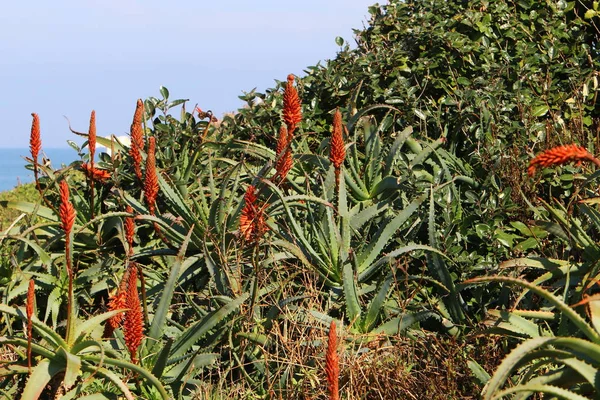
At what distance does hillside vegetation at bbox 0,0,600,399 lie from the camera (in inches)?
163

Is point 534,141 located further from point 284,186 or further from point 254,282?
point 254,282

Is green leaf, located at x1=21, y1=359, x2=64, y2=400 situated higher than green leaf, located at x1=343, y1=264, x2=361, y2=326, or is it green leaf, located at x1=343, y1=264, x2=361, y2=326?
green leaf, located at x1=343, y1=264, x2=361, y2=326

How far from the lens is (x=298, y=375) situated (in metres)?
4.46

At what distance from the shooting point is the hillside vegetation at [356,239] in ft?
13.6

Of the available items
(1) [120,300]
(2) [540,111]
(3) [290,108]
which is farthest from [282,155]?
(2) [540,111]

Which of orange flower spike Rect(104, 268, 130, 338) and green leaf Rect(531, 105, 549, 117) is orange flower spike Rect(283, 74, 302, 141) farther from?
green leaf Rect(531, 105, 549, 117)

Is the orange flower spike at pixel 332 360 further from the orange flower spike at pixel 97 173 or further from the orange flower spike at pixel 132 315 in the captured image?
the orange flower spike at pixel 97 173

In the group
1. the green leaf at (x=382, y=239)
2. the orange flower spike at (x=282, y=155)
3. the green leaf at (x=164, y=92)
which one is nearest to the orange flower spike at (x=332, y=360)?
the orange flower spike at (x=282, y=155)

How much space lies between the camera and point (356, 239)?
17.1 ft

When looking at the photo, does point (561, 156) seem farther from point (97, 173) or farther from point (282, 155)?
point (97, 173)

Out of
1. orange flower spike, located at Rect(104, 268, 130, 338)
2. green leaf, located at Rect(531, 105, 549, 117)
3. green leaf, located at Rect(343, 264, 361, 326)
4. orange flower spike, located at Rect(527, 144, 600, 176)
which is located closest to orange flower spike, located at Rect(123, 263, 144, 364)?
Result: orange flower spike, located at Rect(104, 268, 130, 338)

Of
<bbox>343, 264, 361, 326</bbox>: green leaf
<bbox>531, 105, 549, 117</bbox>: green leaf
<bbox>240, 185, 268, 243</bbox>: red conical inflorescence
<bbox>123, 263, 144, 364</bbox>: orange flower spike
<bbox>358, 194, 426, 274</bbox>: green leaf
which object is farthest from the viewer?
<bbox>531, 105, 549, 117</bbox>: green leaf

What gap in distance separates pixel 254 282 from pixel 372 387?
0.87m

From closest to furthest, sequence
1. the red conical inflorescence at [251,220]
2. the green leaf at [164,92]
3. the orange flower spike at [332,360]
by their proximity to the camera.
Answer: the orange flower spike at [332,360] → the red conical inflorescence at [251,220] → the green leaf at [164,92]
